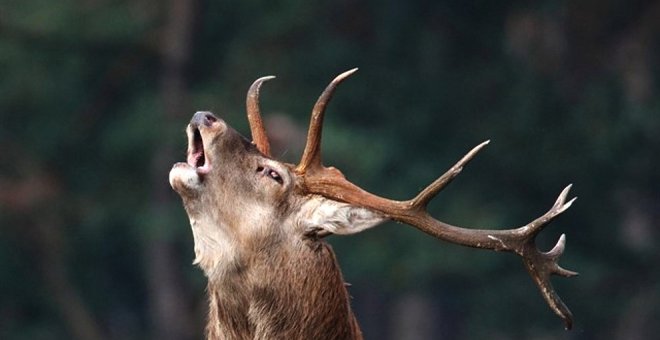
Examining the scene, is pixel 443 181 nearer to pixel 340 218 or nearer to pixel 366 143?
pixel 340 218

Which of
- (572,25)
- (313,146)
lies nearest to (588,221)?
(572,25)

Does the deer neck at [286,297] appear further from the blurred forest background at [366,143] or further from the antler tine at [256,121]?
the blurred forest background at [366,143]

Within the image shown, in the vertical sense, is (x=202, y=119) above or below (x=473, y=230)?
above

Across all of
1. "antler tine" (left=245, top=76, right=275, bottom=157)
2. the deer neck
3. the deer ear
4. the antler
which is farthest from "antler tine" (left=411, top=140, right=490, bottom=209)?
"antler tine" (left=245, top=76, right=275, bottom=157)

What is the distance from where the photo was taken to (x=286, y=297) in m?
8.08

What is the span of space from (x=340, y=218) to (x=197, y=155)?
2.15ft

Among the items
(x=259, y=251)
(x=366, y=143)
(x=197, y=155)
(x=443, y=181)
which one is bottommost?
(x=366, y=143)

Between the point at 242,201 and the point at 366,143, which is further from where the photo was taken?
the point at 366,143

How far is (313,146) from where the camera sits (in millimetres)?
8320

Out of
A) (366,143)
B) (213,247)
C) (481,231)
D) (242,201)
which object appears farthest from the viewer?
(366,143)

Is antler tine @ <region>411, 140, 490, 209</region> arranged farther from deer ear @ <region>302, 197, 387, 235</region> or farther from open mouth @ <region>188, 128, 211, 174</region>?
open mouth @ <region>188, 128, 211, 174</region>

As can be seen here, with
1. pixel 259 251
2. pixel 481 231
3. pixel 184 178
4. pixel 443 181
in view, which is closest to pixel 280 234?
pixel 259 251

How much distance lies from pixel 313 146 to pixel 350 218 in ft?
1.43

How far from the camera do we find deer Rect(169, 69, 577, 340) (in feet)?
26.4
